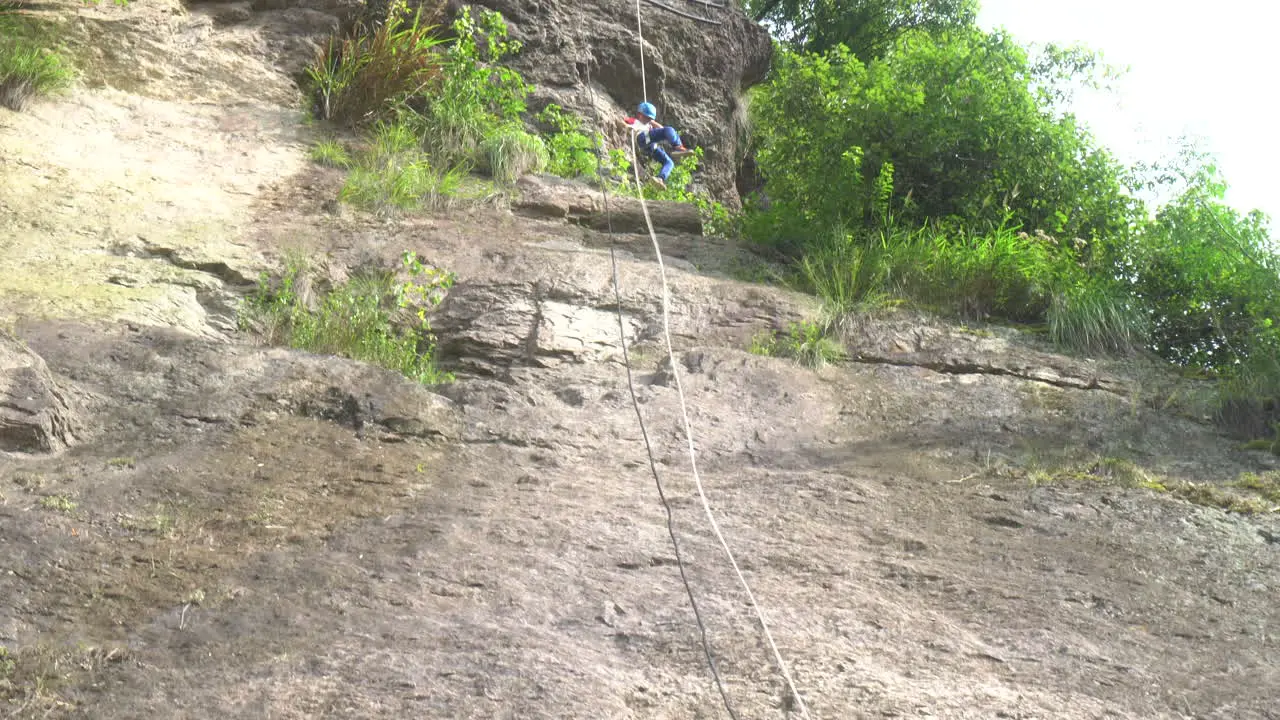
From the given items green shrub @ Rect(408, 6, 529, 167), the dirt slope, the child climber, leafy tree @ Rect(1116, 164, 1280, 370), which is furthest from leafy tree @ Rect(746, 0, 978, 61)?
the dirt slope

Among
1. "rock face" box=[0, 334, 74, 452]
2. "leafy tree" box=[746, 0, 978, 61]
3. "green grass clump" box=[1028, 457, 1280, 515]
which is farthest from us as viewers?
"leafy tree" box=[746, 0, 978, 61]

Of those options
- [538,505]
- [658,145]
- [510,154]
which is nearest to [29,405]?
[538,505]

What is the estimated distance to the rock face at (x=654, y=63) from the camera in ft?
35.2

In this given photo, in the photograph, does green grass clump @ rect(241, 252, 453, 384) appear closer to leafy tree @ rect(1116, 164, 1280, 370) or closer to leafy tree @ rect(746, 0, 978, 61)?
leafy tree @ rect(1116, 164, 1280, 370)

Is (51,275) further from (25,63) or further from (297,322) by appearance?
(25,63)

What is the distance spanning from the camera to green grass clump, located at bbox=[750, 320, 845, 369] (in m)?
6.84

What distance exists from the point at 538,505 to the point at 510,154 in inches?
190

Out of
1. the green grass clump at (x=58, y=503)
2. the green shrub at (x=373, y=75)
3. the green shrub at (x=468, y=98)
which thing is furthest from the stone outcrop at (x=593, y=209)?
the green grass clump at (x=58, y=503)

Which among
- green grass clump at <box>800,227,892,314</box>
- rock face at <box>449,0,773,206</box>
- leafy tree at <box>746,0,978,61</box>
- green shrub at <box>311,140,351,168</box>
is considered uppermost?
leafy tree at <box>746,0,978,61</box>

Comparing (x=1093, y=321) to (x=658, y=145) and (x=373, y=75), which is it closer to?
(x=658, y=145)

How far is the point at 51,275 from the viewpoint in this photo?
6004 millimetres

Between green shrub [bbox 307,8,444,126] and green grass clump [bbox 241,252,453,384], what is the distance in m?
2.72

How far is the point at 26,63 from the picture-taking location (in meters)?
7.70

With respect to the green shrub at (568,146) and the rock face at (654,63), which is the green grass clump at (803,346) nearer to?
the green shrub at (568,146)
